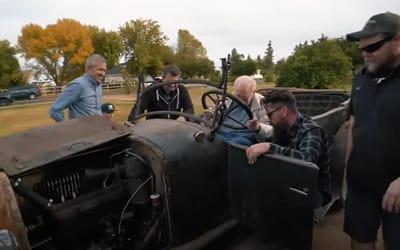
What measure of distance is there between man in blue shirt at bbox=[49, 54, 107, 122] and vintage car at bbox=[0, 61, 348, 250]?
1580mm

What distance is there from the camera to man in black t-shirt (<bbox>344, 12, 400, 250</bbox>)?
2082 mm

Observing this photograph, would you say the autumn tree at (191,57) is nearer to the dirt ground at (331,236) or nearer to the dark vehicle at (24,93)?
the dark vehicle at (24,93)

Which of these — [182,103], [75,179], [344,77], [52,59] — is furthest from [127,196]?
[52,59]

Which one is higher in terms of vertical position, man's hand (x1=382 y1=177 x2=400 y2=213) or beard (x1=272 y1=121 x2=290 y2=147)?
beard (x1=272 y1=121 x2=290 y2=147)

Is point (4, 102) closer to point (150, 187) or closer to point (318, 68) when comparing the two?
point (318, 68)

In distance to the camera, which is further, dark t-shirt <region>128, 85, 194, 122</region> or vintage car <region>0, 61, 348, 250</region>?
dark t-shirt <region>128, 85, 194, 122</region>

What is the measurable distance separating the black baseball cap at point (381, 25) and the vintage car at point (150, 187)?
2.77 ft

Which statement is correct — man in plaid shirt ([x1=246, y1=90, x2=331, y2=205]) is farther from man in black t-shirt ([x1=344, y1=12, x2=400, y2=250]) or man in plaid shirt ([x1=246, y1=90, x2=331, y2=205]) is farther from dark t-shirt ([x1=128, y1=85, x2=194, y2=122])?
dark t-shirt ([x1=128, y1=85, x2=194, y2=122])

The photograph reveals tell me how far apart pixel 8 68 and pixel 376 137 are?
50.4 meters

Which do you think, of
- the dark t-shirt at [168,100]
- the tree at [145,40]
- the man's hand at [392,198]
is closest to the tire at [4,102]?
the tree at [145,40]

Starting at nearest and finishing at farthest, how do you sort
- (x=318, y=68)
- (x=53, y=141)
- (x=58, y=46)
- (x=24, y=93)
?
(x=53, y=141), (x=318, y=68), (x=24, y=93), (x=58, y=46)

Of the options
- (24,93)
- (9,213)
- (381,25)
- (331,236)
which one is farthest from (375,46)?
(24,93)

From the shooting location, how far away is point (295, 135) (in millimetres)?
2842

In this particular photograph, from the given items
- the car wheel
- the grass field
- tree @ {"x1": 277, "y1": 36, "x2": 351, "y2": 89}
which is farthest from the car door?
the car wheel
